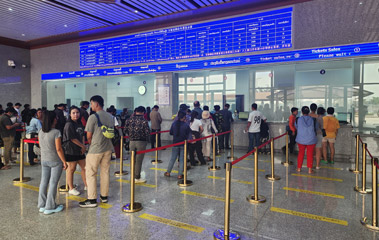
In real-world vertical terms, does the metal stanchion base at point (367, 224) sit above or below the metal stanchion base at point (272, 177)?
below

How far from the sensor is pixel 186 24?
8836 millimetres

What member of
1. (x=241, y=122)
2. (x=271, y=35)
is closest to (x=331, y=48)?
(x=271, y=35)

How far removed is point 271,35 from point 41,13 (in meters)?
7.44

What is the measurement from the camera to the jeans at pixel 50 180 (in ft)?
11.6

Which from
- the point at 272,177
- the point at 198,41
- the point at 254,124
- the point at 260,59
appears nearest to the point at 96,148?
the point at 272,177

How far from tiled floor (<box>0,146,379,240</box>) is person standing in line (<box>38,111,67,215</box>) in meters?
0.18

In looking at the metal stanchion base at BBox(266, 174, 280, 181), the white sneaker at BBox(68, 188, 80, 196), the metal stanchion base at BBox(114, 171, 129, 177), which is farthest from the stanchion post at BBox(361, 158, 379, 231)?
the metal stanchion base at BBox(114, 171, 129, 177)

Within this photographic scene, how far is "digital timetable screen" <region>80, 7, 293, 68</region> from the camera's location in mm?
7500

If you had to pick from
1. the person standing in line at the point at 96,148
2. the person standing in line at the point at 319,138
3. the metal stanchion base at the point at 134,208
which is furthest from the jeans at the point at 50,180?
the person standing in line at the point at 319,138

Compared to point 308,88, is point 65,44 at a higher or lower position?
higher

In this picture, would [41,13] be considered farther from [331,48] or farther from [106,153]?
[331,48]

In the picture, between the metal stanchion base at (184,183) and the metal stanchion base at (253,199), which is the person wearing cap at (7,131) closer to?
the metal stanchion base at (184,183)

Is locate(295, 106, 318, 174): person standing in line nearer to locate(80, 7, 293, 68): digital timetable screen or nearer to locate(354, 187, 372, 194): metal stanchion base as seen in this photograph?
locate(354, 187, 372, 194): metal stanchion base

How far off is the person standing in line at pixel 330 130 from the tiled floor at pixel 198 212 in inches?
55.9
